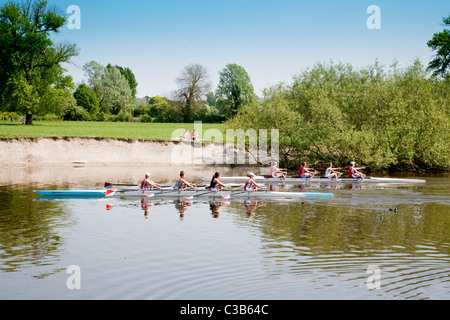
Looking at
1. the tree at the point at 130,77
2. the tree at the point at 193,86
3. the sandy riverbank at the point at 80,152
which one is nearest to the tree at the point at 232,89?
the tree at the point at 193,86

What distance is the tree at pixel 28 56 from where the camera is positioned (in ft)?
188

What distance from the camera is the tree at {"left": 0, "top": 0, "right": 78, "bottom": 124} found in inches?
2258

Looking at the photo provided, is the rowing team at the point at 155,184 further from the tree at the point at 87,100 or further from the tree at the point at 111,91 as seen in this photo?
the tree at the point at 111,91

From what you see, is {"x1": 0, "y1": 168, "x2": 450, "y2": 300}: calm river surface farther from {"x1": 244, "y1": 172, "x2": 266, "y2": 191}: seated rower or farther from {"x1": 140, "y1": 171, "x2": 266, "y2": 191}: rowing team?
{"x1": 244, "y1": 172, "x2": 266, "y2": 191}: seated rower

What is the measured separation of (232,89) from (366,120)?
58921 millimetres

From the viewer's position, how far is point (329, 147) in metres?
42.1

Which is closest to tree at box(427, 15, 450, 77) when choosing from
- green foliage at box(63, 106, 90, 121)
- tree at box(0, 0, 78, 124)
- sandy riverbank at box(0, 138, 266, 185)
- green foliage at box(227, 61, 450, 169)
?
green foliage at box(227, 61, 450, 169)

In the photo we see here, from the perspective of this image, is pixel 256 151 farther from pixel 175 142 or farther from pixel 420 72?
pixel 420 72

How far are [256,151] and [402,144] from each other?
1522 cm

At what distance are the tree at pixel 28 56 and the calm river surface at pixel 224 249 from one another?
38.5m

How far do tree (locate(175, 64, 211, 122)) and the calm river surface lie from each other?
7651 centimetres

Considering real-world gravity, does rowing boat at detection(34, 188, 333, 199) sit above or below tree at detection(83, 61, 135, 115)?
below
